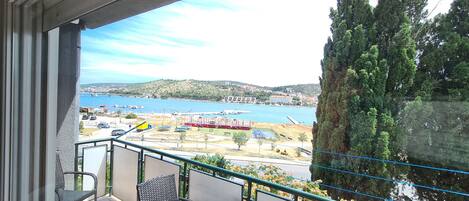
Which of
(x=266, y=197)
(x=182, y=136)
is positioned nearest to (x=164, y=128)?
(x=182, y=136)

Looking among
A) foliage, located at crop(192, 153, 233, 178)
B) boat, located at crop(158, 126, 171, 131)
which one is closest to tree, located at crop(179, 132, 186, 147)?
boat, located at crop(158, 126, 171, 131)

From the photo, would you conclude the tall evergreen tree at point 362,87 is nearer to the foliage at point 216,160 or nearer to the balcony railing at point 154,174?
the balcony railing at point 154,174

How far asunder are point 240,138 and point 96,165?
4.97 ft

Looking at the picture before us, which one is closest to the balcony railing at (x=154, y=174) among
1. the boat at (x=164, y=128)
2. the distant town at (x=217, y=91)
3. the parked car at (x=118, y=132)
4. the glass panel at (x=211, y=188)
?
the glass panel at (x=211, y=188)

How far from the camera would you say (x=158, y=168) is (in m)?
2.58

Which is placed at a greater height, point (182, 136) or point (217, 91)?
point (217, 91)

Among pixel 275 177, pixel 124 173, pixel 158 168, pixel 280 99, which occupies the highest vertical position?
pixel 280 99

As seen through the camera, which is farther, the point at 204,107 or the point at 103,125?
the point at 103,125

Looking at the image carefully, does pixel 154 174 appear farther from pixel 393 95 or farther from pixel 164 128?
pixel 393 95

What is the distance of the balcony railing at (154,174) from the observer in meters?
2.02

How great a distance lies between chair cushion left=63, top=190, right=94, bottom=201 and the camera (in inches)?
62.5

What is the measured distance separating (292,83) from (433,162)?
759 millimetres

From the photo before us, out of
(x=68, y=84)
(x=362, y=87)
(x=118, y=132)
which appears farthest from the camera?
(x=118, y=132)

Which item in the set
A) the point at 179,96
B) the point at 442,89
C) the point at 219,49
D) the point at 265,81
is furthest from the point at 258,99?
the point at 442,89
